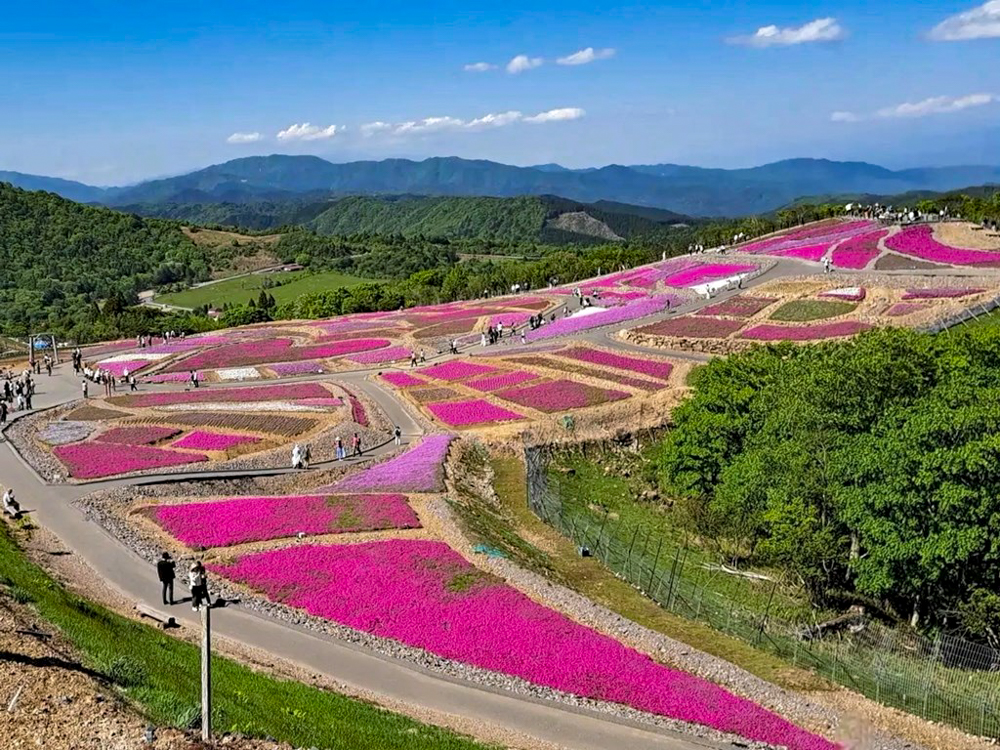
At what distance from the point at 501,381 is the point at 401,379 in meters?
8.41

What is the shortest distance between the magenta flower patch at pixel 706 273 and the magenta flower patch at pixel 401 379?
1611 inches

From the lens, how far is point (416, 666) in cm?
2641

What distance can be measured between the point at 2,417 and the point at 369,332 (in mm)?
41061

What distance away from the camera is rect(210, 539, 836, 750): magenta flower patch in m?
24.7

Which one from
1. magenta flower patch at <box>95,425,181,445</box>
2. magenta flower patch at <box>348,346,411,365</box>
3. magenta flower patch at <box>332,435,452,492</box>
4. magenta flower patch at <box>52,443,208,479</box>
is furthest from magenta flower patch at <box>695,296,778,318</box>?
magenta flower patch at <box>52,443,208,479</box>

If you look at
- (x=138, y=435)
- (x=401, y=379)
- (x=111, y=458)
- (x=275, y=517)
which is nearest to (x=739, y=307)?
(x=401, y=379)

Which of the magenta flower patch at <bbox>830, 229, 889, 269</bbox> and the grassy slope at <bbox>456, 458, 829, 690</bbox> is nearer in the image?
the grassy slope at <bbox>456, 458, 829, 690</bbox>

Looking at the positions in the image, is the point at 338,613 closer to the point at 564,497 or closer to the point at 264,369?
the point at 564,497

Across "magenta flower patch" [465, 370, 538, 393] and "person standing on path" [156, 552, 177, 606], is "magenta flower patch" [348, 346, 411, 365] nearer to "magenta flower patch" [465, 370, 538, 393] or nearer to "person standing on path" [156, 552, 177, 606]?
"magenta flower patch" [465, 370, 538, 393]

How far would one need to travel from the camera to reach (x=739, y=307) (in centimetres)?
8244

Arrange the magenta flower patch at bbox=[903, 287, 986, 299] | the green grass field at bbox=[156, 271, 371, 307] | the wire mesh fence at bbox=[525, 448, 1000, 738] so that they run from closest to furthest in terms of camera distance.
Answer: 1. the wire mesh fence at bbox=[525, 448, 1000, 738]
2. the magenta flower patch at bbox=[903, 287, 986, 299]
3. the green grass field at bbox=[156, 271, 371, 307]

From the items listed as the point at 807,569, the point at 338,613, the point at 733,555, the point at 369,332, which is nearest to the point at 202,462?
the point at 338,613

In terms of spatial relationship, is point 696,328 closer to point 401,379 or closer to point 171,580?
point 401,379

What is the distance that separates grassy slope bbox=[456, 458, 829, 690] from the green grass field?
133168mm
